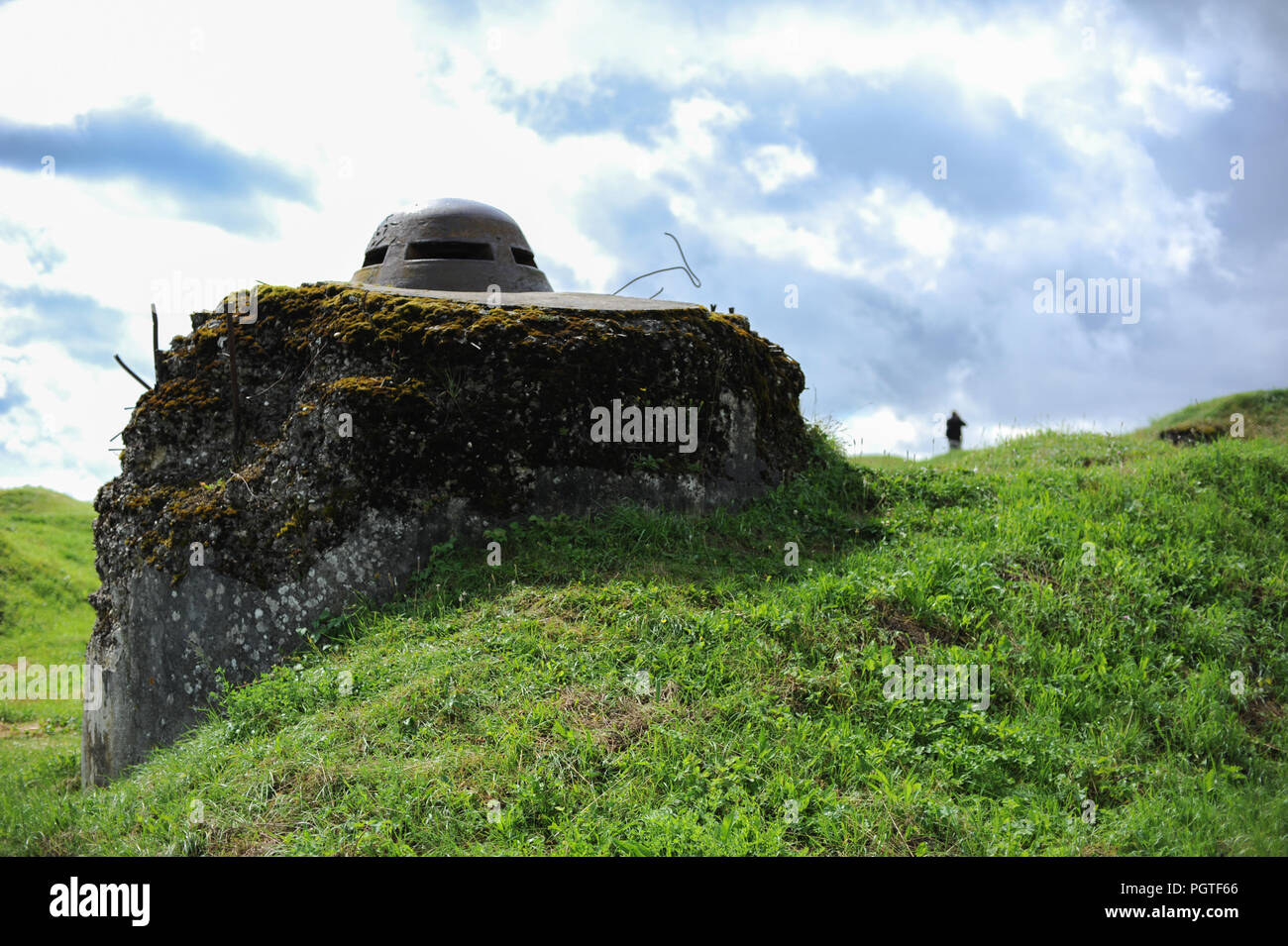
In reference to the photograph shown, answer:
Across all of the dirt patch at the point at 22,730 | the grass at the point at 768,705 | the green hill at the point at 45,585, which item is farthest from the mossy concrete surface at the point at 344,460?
the green hill at the point at 45,585

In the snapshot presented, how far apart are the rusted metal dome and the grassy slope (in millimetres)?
6585

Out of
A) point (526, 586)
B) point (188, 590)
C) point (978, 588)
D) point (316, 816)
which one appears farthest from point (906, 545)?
point (188, 590)

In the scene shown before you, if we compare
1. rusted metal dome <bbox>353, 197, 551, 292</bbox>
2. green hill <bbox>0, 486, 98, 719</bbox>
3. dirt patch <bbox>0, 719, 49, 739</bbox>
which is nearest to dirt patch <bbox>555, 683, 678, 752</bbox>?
rusted metal dome <bbox>353, 197, 551, 292</bbox>

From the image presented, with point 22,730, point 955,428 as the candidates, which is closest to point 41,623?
point 22,730

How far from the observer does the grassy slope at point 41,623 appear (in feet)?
30.9

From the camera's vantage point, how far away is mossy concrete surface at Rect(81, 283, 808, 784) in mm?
7773

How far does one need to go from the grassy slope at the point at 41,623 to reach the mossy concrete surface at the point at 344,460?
1.31 m

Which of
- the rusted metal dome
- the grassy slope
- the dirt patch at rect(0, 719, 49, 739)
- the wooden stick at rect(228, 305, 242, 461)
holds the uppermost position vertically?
the rusted metal dome

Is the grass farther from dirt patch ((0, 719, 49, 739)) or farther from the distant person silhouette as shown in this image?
the distant person silhouette

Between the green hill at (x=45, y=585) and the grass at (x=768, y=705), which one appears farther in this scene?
the green hill at (x=45, y=585)

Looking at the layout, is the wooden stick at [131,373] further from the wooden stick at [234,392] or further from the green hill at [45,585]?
the green hill at [45,585]

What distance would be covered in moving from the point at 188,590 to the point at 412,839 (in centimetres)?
429

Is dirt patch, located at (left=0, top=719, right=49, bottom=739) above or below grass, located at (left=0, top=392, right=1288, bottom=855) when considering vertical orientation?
below

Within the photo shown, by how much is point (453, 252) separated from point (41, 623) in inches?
476
